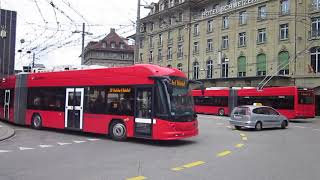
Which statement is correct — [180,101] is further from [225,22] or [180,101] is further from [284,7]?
[225,22]

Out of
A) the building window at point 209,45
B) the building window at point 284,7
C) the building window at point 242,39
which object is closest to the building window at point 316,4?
the building window at point 284,7

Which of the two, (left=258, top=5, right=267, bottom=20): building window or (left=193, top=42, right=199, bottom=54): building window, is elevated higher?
(left=258, top=5, right=267, bottom=20): building window

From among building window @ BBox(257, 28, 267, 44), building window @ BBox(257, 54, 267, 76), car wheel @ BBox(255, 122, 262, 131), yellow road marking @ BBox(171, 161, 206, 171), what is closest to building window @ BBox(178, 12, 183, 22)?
building window @ BBox(257, 28, 267, 44)

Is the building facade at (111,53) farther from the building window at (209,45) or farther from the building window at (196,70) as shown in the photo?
the building window at (209,45)

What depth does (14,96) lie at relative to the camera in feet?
79.1

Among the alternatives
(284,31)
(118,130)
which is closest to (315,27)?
(284,31)

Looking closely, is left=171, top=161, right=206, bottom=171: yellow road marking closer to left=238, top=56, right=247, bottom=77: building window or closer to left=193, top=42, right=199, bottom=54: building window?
left=238, top=56, right=247, bottom=77: building window

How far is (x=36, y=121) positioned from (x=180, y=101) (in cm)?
910

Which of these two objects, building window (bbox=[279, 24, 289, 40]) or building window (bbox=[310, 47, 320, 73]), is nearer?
building window (bbox=[310, 47, 320, 73])

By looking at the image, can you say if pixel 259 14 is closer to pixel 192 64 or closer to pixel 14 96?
pixel 192 64

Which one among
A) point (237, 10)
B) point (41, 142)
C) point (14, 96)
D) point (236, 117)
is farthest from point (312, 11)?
point (41, 142)

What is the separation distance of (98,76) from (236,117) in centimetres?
1061

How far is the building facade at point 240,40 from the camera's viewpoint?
50.2 m

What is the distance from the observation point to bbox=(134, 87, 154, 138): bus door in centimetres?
1617
